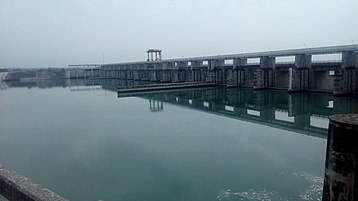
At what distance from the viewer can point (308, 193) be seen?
4.94 metres

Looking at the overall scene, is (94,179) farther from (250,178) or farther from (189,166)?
(250,178)

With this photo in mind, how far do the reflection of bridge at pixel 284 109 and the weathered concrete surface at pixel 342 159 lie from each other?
20.3 feet

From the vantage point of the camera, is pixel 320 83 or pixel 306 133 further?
pixel 320 83

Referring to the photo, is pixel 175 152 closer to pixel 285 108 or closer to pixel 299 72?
pixel 285 108

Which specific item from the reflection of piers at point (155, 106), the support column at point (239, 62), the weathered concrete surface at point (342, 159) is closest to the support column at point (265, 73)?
the support column at point (239, 62)

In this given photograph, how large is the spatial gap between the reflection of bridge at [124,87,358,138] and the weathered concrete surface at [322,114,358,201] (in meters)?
6.20

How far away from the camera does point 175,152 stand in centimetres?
762

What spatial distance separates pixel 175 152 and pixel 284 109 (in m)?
8.07

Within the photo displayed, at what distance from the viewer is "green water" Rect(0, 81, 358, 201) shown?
17.5ft

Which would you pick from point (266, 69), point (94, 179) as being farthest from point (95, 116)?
point (266, 69)

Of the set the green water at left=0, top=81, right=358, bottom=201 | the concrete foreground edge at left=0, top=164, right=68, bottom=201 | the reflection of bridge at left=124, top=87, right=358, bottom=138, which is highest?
the concrete foreground edge at left=0, top=164, right=68, bottom=201

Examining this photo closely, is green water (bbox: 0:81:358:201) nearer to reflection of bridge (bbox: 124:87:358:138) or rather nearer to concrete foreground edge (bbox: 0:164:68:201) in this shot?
reflection of bridge (bbox: 124:87:358:138)

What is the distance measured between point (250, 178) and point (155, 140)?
3801mm

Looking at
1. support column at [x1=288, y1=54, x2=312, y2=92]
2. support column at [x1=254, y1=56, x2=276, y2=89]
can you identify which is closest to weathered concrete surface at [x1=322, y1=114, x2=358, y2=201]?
support column at [x1=288, y1=54, x2=312, y2=92]
